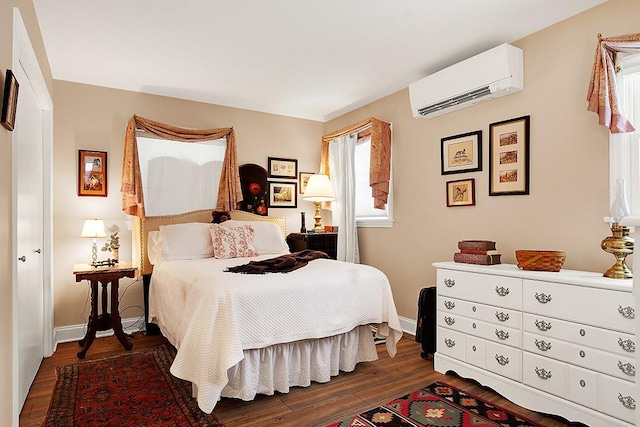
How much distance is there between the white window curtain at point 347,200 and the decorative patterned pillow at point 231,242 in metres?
1.21

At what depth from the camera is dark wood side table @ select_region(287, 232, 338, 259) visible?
4.72m

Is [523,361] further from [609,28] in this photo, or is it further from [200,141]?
[200,141]

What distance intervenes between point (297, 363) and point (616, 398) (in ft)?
6.00

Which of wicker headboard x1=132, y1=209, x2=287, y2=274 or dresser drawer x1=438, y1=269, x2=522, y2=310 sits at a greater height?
wicker headboard x1=132, y1=209, x2=287, y2=274

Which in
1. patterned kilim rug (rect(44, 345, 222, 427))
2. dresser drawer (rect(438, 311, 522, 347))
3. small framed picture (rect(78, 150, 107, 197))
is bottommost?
patterned kilim rug (rect(44, 345, 222, 427))

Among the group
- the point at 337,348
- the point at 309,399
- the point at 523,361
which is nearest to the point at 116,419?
the point at 309,399

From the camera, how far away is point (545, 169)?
9.35 feet

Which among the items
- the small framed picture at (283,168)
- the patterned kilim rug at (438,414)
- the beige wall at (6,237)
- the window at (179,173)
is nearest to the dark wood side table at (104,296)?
the window at (179,173)

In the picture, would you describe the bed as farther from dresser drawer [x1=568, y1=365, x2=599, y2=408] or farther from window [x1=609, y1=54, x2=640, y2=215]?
window [x1=609, y1=54, x2=640, y2=215]

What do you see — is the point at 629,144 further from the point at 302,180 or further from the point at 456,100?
the point at 302,180

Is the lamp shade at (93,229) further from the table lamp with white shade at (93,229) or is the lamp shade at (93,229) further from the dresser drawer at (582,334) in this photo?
the dresser drawer at (582,334)

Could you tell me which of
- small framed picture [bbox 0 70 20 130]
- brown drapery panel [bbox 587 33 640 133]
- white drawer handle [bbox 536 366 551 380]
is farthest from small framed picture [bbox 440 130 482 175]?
small framed picture [bbox 0 70 20 130]

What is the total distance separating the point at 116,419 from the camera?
2.25 m

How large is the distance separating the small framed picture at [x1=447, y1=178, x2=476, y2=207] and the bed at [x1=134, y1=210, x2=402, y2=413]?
3.53 ft
